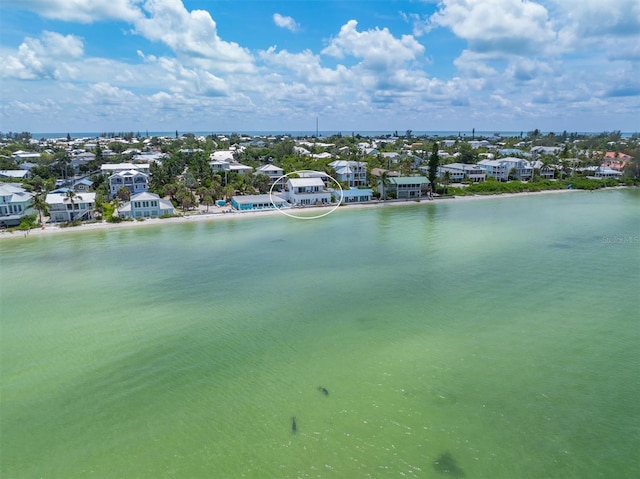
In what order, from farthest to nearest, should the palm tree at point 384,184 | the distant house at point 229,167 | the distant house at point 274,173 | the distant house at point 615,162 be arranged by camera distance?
the distant house at point 615,162
the distant house at point 229,167
the distant house at point 274,173
the palm tree at point 384,184

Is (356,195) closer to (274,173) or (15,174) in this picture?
(274,173)

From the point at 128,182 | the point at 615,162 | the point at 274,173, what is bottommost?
the point at 128,182

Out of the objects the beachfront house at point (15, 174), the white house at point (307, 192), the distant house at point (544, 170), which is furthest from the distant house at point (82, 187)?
the distant house at point (544, 170)

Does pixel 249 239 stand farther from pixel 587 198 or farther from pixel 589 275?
pixel 587 198

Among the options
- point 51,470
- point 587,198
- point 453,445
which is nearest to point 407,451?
point 453,445

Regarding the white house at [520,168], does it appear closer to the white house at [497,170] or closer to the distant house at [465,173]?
the white house at [497,170]

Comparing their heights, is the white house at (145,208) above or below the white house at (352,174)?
below

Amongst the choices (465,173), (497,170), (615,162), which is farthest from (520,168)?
(615,162)
